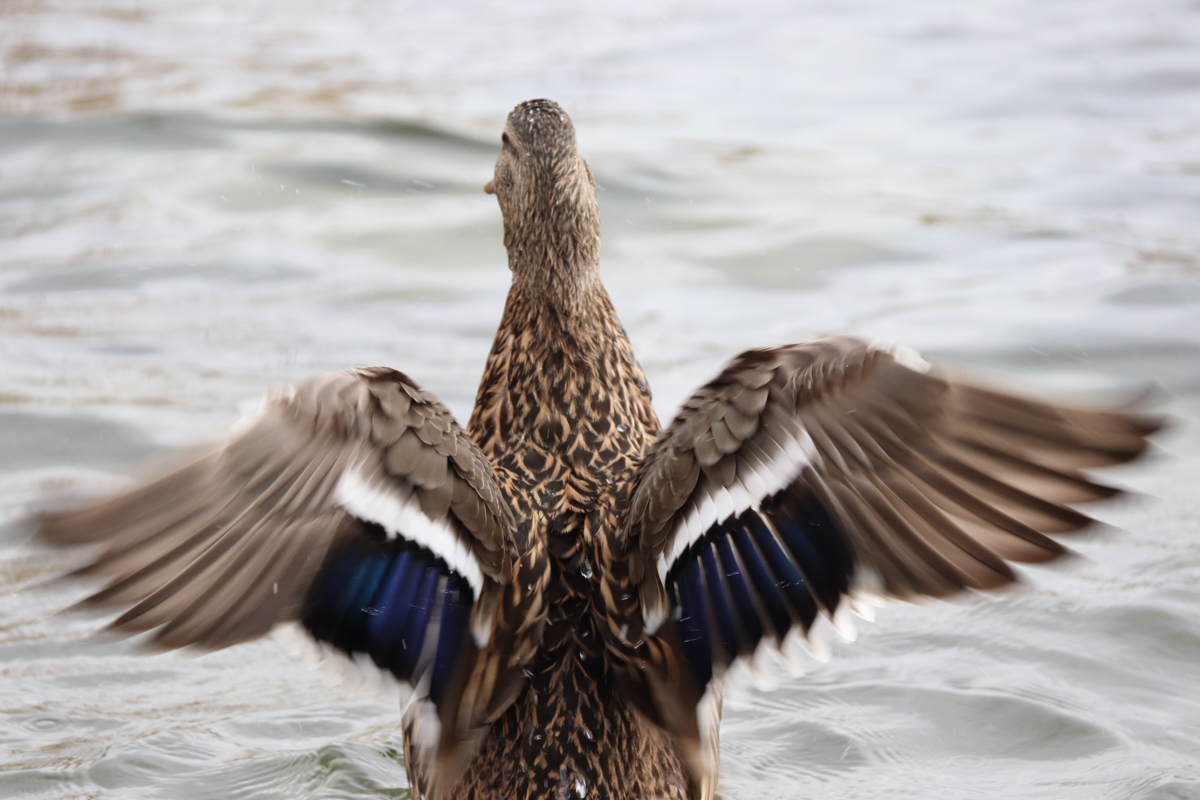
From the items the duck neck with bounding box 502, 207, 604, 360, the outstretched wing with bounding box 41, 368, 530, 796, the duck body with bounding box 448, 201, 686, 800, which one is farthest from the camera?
the duck neck with bounding box 502, 207, 604, 360

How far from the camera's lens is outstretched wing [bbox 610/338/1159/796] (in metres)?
2.88

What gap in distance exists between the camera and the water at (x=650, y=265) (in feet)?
16.5

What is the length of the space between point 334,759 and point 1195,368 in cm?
472

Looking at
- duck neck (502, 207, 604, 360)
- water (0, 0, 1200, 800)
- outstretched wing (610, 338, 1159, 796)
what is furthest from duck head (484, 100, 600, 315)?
water (0, 0, 1200, 800)

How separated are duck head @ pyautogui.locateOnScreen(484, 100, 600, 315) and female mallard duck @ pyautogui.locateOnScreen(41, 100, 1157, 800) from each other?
0.29 meters

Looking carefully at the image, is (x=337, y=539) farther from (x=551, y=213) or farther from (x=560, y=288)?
(x=551, y=213)

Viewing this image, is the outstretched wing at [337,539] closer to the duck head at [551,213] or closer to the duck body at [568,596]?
the duck body at [568,596]

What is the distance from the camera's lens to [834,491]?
10.1 ft

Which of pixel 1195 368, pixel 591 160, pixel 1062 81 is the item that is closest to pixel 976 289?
pixel 1195 368

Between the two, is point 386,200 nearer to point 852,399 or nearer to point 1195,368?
point 1195,368

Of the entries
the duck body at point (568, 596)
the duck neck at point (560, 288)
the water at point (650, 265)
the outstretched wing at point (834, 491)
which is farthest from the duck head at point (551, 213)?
the water at point (650, 265)

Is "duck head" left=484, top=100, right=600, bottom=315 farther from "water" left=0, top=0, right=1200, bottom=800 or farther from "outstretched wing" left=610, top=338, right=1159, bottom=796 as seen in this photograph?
"water" left=0, top=0, right=1200, bottom=800

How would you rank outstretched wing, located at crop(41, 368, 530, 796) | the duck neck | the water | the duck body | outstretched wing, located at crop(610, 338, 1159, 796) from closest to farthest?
1. outstretched wing, located at crop(41, 368, 530, 796)
2. outstretched wing, located at crop(610, 338, 1159, 796)
3. the duck body
4. the duck neck
5. the water

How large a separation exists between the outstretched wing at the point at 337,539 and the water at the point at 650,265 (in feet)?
0.48
